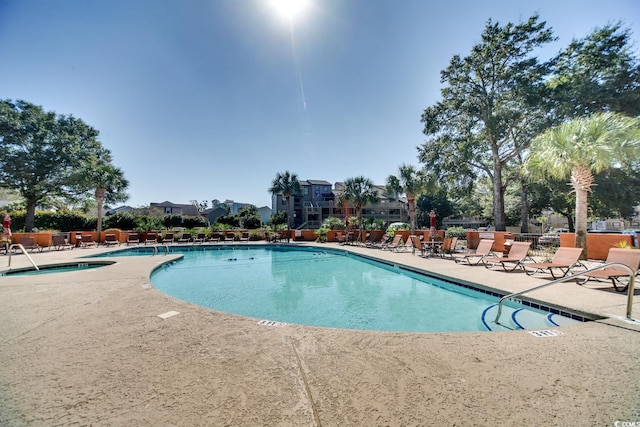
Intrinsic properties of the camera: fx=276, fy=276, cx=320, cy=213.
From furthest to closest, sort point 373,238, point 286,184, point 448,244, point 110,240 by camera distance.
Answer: point 286,184 → point 373,238 → point 110,240 → point 448,244

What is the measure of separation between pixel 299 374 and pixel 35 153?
36.4 meters

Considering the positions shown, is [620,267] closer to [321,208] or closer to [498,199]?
[498,199]

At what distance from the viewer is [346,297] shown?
8.14 m

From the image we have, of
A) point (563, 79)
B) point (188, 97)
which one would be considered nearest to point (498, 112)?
point (563, 79)

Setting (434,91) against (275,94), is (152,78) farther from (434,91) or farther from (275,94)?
(434,91)

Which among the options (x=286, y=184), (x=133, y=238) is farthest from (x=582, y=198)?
(x=133, y=238)

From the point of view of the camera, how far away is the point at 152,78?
528 inches

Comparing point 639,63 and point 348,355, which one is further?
point 639,63

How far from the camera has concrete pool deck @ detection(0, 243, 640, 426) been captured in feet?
6.99

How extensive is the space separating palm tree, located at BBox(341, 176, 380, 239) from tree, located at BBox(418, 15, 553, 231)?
573 centimetres

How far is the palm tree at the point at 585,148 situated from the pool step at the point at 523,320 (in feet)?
22.2

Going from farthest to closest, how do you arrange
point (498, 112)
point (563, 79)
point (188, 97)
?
point (498, 112), point (563, 79), point (188, 97)

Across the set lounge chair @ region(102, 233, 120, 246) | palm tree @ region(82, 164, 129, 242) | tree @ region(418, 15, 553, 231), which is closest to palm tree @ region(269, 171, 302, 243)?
tree @ region(418, 15, 553, 231)

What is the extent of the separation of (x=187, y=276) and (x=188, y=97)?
10611 millimetres
